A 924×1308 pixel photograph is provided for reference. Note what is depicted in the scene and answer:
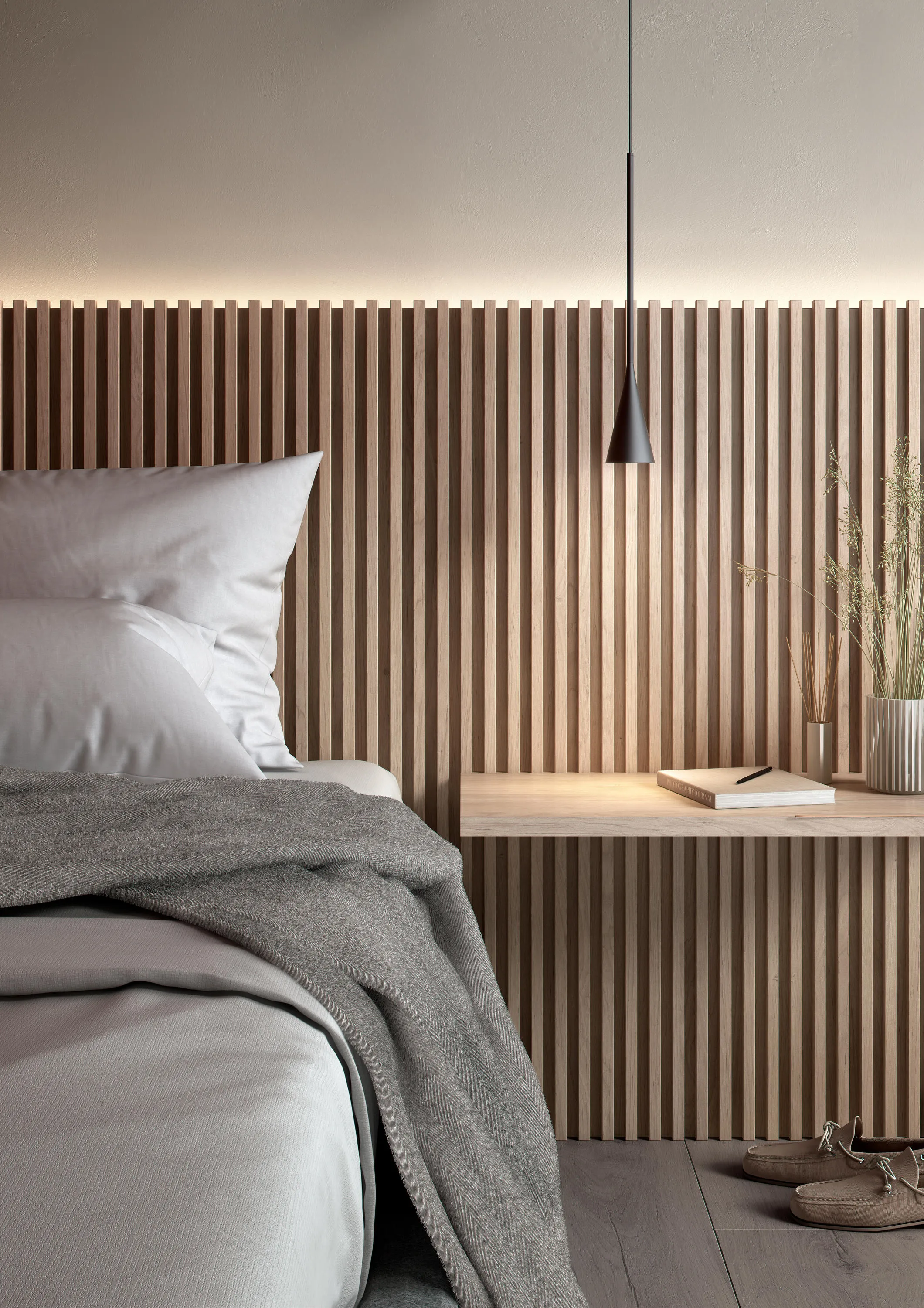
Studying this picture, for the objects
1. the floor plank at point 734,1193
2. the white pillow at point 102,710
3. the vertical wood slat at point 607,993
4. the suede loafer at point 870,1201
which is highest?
the white pillow at point 102,710

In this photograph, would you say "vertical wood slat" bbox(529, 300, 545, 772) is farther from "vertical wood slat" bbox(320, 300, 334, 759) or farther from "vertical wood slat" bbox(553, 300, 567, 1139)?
"vertical wood slat" bbox(320, 300, 334, 759)

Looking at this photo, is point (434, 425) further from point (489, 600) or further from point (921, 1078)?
point (921, 1078)

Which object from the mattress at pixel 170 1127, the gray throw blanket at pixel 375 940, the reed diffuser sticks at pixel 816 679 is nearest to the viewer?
the mattress at pixel 170 1127

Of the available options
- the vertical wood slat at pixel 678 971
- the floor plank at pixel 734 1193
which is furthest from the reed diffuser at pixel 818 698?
the floor plank at pixel 734 1193

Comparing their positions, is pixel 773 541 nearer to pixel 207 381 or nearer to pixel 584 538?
pixel 584 538

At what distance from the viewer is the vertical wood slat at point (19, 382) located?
2.22m

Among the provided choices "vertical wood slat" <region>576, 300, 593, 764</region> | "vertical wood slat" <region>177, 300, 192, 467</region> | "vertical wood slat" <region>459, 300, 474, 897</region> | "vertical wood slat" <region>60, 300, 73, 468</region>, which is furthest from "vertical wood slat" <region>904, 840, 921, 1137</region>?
"vertical wood slat" <region>60, 300, 73, 468</region>

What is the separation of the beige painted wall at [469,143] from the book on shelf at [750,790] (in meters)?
1.10

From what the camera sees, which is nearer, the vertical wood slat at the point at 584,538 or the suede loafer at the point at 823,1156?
the suede loafer at the point at 823,1156

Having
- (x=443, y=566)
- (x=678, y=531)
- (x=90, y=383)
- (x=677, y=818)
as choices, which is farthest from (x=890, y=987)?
(x=90, y=383)

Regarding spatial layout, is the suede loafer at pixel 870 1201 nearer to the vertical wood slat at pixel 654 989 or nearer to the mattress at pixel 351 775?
the vertical wood slat at pixel 654 989

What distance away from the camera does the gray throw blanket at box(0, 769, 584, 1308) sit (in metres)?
0.80

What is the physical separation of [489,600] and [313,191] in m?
0.98

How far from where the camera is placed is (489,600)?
2207 mm
